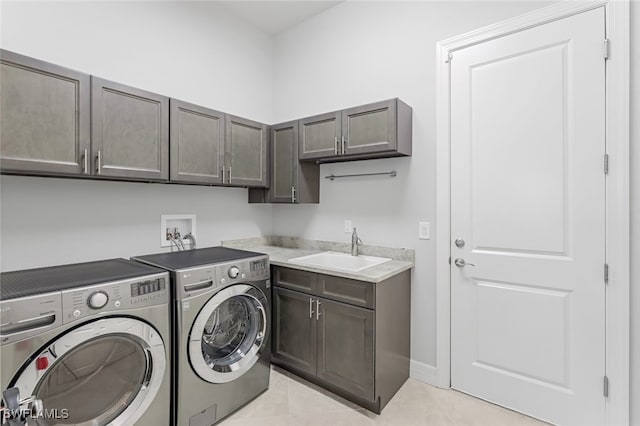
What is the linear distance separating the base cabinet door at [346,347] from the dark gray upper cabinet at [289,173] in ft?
3.35

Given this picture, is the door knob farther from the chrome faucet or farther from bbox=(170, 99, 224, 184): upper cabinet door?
bbox=(170, 99, 224, 184): upper cabinet door

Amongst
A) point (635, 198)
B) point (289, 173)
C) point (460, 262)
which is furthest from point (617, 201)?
point (289, 173)

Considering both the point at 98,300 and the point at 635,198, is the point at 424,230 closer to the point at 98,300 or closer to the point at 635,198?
the point at 635,198

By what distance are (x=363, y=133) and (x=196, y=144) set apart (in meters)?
1.21

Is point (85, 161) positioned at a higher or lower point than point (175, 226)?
higher

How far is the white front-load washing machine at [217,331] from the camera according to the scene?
1700mm

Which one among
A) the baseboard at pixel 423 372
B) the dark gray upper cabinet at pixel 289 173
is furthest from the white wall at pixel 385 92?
the dark gray upper cabinet at pixel 289 173

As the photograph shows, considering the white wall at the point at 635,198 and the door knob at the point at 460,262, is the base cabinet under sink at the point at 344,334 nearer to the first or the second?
the door knob at the point at 460,262

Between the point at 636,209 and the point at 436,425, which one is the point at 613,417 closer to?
the point at 436,425

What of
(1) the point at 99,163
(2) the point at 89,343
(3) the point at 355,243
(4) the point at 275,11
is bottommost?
(2) the point at 89,343

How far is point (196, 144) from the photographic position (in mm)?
2225

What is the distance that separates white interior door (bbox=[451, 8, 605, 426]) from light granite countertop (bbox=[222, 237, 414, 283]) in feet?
1.32

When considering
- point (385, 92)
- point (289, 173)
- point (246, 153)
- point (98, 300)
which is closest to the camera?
point (98, 300)

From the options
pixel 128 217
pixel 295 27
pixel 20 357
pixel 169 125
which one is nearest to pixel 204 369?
pixel 20 357
